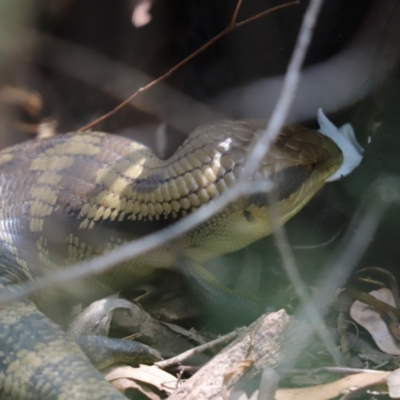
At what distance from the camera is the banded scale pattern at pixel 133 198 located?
6.75 ft

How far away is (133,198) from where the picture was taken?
7.21ft

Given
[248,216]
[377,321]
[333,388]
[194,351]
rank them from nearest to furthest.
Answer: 1. [333,388]
2. [194,351]
3. [377,321]
4. [248,216]

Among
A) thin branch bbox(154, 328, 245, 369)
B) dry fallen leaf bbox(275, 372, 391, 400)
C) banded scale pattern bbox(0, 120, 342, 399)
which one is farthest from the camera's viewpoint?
banded scale pattern bbox(0, 120, 342, 399)

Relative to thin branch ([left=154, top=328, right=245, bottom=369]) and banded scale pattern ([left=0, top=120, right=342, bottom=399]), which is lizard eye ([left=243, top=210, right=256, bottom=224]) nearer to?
banded scale pattern ([left=0, top=120, right=342, bottom=399])

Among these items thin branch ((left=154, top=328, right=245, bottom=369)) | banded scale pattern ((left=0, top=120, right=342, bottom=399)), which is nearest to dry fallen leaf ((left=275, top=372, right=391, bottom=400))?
thin branch ((left=154, top=328, right=245, bottom=369))

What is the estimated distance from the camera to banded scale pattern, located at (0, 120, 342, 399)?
81.0 inches

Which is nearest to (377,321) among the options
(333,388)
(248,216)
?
(333,388)

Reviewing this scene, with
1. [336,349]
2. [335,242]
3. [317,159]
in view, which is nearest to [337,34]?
[317,159]

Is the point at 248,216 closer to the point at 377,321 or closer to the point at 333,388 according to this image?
the point at 377,321

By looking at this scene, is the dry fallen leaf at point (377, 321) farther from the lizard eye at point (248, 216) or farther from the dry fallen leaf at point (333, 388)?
the lizard eye at point (248, 216)

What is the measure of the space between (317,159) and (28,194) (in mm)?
1265

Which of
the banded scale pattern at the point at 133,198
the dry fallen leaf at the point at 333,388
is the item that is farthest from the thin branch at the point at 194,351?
the banded scale pattern at the point at 133,198

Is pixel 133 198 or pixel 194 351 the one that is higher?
pixel 133 198

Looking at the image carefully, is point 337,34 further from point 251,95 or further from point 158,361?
point 158,361
